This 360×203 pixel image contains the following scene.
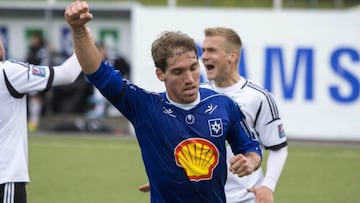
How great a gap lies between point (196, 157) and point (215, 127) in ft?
0.72

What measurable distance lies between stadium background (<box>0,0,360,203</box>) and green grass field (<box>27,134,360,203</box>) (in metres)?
0.01

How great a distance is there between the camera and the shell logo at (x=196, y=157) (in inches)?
210

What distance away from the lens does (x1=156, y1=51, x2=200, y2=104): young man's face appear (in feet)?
17.2

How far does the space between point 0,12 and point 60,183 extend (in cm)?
1000

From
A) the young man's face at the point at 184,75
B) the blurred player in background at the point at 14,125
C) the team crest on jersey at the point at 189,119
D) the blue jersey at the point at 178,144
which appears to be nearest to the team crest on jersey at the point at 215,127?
the blue jersey at the point at 178,144

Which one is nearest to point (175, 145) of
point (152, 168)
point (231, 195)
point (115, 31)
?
point (152, 168)

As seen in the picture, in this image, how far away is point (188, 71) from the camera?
523 cm

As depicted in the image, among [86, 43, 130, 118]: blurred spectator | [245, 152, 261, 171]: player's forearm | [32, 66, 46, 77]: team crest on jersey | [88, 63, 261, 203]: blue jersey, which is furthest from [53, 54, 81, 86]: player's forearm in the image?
[86, 43, 130, 118]: blurred spectator

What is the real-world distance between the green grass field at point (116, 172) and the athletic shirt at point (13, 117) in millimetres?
4993

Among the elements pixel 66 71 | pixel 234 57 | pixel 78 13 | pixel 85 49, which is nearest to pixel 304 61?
pixel 234 57

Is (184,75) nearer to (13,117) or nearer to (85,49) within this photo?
(85,49)

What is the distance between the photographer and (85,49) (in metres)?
4.92

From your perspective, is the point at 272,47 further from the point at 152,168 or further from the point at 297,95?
the point at 152,168

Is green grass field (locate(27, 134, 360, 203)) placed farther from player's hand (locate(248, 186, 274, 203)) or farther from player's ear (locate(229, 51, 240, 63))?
player's hand (locate(248, 186, 274, 203))
